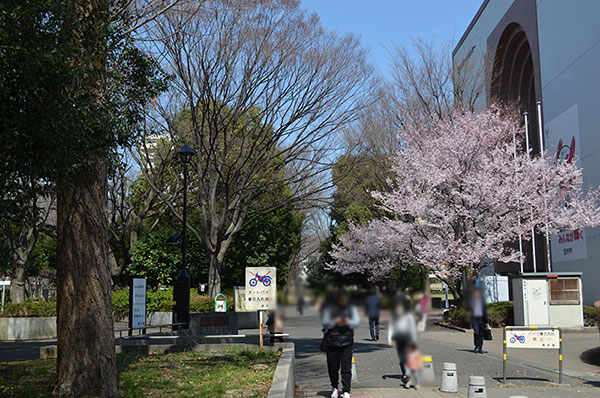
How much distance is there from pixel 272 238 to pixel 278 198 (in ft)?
35.3

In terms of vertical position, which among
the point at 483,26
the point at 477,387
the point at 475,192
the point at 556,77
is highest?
the point at 483,26

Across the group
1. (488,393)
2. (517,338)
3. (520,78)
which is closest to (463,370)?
(517,338)

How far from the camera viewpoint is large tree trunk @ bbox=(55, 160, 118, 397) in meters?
8.58

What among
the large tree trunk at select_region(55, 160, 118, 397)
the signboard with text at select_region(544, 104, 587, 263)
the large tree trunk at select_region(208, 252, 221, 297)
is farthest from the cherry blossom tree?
the large tree trunk at select_region(55, 160, 118, 397)

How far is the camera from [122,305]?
31078 mm

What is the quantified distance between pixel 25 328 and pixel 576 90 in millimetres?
28992

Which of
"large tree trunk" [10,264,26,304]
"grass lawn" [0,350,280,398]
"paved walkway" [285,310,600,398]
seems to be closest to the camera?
"grass lawn" [0,350,280,398]

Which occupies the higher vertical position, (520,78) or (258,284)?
(520,78)

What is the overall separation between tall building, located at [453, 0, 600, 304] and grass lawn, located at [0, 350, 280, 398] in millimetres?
21686

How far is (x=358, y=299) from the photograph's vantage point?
4.31ft

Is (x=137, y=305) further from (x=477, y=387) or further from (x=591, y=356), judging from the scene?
(x=591, y=356)

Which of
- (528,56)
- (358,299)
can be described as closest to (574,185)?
(528,56)

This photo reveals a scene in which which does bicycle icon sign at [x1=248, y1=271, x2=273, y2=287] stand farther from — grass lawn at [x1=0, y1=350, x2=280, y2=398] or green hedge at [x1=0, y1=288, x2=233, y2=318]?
green hedge at [x1=0, y1=288, x2=233, y2=318]

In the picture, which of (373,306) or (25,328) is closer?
(373,306)
